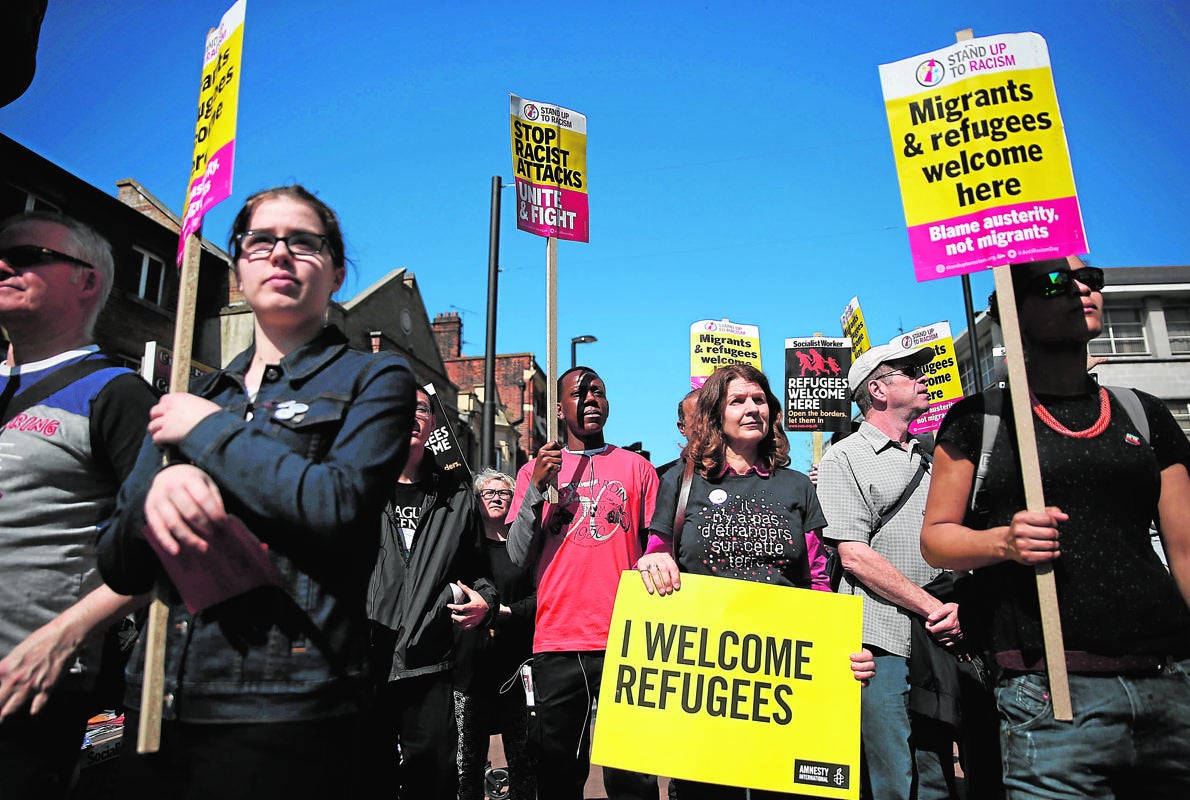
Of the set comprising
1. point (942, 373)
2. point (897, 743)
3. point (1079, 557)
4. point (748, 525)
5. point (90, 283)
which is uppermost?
point (942, 373)

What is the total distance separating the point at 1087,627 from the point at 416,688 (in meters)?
2.92

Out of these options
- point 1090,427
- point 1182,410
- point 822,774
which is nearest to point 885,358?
point 1090,427

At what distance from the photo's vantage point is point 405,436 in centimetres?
188

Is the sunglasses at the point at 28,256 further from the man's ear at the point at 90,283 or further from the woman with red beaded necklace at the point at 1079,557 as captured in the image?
the woman with red beaded necklace at the point at 1079,557

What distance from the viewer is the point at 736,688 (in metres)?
3.20

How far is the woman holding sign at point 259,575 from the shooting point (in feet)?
5.28

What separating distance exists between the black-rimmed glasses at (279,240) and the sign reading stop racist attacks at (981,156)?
205 centimetres

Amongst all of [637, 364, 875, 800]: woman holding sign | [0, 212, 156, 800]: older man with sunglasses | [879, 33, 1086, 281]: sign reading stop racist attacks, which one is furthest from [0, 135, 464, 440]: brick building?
[879, 33, 1086, 281]: sign reading stop racist attacks

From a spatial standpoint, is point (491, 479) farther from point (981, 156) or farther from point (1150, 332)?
point (1150, 332)

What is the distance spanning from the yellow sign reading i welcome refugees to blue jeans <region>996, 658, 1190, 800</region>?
3.17 feet

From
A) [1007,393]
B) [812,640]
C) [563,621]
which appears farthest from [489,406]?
[1007,393]

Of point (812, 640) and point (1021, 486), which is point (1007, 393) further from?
point (812, 640)

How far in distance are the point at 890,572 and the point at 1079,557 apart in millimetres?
1433

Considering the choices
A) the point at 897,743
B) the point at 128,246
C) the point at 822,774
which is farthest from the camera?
the point at 128,246
